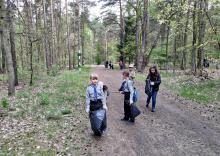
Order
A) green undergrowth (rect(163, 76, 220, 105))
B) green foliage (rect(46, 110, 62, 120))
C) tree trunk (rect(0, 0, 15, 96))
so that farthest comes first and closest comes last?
1. green undergrowth (rect(163, 76, 220, 105))
2. tree trunk (rect(0, 0, 15, 96))
3. green foliage (rect(46, 110, 62, 120))

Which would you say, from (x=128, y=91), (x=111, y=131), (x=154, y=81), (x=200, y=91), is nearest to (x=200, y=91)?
(x=200, y=91)

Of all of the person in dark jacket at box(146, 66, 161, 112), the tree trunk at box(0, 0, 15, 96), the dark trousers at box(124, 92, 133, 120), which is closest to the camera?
the dark trousers at box(124, 92, 133, 120)

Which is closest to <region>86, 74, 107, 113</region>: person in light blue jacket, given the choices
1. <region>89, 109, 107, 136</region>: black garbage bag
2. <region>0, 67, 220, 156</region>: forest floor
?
<region>89, 109, 107, 136</region>: black garbage bag

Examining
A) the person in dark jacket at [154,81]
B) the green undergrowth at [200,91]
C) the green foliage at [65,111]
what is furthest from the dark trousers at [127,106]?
the green undergrowth at [200,91]

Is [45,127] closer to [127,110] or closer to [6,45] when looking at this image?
[127,110]

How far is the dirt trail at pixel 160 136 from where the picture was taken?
302 inches

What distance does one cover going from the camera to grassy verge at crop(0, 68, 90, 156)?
7.84m

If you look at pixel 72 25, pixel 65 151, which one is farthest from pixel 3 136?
pixel 72 25

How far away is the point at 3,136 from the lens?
29.6 ft

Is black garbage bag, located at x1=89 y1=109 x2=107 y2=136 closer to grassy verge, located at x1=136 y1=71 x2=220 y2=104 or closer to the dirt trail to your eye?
the dirt trail

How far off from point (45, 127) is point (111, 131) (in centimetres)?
227

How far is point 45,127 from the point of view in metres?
9.67

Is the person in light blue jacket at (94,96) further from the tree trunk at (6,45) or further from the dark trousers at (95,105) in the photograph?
the tree trunk at (6,45)

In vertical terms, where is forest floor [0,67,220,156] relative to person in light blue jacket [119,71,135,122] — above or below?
below
